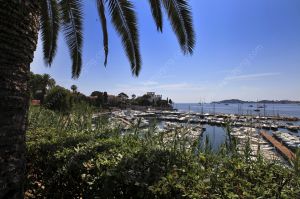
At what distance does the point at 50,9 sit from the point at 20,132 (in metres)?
6.50

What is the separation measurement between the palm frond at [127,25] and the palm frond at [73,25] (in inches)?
48.5

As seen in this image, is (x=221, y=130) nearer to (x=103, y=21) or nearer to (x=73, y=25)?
(x=103, y=21)

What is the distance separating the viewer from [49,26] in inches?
323

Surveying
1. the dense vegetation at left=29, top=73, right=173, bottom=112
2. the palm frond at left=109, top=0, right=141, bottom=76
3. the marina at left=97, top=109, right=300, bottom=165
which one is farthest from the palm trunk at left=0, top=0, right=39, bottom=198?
the dense vegetation at left=29, top=73, right=173, bottom=112

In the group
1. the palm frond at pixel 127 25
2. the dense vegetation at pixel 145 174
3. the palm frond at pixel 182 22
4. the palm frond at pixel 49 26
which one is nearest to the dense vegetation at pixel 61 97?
the palm frond at pixel 49 26

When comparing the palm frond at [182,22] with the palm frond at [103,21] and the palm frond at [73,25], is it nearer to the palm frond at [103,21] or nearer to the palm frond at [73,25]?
the palm frond at [103,21]

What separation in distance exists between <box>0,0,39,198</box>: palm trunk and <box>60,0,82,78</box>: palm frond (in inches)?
180

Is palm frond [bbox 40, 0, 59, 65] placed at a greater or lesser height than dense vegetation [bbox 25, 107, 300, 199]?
Answer: greater

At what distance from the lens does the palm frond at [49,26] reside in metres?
7.86

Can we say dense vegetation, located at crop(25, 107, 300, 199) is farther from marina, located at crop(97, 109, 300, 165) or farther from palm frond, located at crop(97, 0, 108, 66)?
palm frond, located at crop(97, 0, 108, 66)

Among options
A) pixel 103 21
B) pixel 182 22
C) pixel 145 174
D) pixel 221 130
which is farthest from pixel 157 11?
pixel 145 174

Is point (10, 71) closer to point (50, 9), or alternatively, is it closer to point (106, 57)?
point (106, 57)

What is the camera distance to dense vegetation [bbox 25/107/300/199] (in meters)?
2.22

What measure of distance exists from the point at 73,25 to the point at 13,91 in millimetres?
→ 5574
